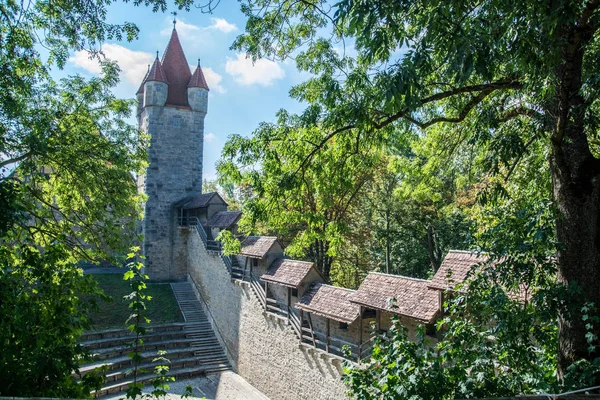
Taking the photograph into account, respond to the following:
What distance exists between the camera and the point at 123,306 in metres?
19.5

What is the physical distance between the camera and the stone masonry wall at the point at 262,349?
12484 mm

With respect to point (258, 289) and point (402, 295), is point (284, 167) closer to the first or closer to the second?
point (402, 295)

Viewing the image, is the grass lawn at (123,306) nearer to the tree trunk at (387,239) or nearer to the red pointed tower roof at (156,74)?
the tree trunk at (387,239)

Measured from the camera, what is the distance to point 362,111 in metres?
5.59

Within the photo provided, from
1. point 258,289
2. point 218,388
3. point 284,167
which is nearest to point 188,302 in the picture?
point 258,289

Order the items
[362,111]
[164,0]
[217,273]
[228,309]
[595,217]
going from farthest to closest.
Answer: [217,273] < [228,309] < [164,0] < [362,111] < [595,217]

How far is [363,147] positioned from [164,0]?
3859 mm

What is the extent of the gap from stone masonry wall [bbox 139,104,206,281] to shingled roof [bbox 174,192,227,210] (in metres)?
0.53

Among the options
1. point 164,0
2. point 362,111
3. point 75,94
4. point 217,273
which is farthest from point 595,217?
point 217,273

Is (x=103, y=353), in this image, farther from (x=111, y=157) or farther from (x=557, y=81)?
(x=557, y=81)

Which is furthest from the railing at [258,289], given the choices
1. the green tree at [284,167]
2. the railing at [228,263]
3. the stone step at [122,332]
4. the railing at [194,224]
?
the green tree at [284,167]

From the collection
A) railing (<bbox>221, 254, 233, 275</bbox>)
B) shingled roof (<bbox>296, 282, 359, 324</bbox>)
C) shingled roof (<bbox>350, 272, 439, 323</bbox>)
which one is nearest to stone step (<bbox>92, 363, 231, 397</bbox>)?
railing (<bbox>221, 254, 233, 275</bbox>)

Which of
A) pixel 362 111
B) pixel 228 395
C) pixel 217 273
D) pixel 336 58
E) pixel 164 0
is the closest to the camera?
pixel 362 111

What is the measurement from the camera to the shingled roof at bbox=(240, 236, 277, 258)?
53.3 ft
